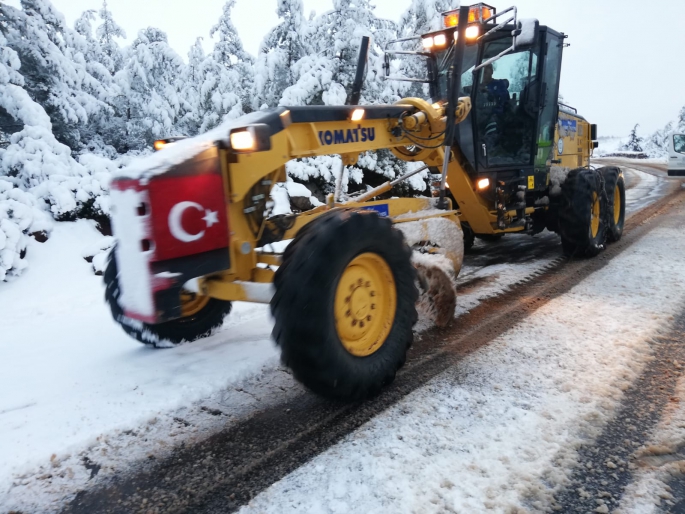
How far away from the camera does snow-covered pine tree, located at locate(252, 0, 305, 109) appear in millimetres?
10609

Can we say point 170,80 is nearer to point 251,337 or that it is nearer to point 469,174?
point 469,174

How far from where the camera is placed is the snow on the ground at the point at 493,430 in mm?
2217

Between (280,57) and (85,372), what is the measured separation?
28.5 ft

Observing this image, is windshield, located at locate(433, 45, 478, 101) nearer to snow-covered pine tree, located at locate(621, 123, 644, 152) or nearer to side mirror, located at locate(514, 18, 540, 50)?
side mirror, located at locate(514, 18, 540, 50)

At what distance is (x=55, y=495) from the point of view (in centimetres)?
235

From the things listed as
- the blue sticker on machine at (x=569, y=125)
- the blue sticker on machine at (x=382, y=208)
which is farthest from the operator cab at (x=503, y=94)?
the blue sticker on machine at (x=382, y=208)

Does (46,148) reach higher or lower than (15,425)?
higher

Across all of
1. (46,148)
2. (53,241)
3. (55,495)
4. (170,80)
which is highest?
(170,80)

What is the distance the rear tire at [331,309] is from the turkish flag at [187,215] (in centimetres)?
51

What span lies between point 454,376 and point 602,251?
4.77 m

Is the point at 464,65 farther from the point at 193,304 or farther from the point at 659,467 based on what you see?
the point at 659,467

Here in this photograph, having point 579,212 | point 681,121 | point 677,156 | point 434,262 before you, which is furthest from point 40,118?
point 681,121

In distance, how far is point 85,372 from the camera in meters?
3.62

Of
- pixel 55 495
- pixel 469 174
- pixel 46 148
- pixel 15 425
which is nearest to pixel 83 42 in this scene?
pixel 46 148
